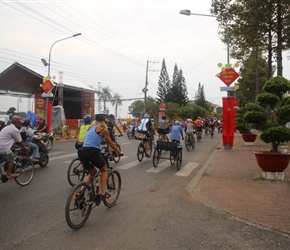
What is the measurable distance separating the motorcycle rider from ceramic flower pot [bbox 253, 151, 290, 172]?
688 cm

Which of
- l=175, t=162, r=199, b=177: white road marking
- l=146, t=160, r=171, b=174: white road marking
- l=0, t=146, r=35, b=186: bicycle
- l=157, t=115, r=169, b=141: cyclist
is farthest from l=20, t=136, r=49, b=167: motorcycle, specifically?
l=157, t=115, r=169, b=141: cyclist

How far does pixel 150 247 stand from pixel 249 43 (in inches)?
612

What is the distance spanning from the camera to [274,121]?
8031 millimetres

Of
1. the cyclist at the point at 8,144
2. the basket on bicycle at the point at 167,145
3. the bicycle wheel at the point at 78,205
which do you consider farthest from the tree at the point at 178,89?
the bicycle wheel at the point at 78,205

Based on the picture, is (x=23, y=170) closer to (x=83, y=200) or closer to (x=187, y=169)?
(x=83, y=200)

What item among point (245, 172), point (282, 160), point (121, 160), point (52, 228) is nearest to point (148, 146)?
point (121, 160)

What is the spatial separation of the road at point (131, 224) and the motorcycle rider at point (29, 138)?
7.65 ft

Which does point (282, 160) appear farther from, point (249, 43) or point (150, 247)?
point (249, 43)

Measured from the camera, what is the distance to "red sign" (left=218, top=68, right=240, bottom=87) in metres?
14.5

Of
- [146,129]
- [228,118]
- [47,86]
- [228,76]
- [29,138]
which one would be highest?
[47,86]

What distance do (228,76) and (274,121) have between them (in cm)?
697

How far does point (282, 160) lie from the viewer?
7.54 metres

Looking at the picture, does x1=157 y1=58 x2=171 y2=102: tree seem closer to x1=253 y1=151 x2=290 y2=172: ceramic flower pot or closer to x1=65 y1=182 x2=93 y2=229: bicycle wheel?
x1=253 y1=151 x2=290 y2=172: ceramic flower pot

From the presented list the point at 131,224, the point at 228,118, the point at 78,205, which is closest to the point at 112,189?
→ the point at 131,224
